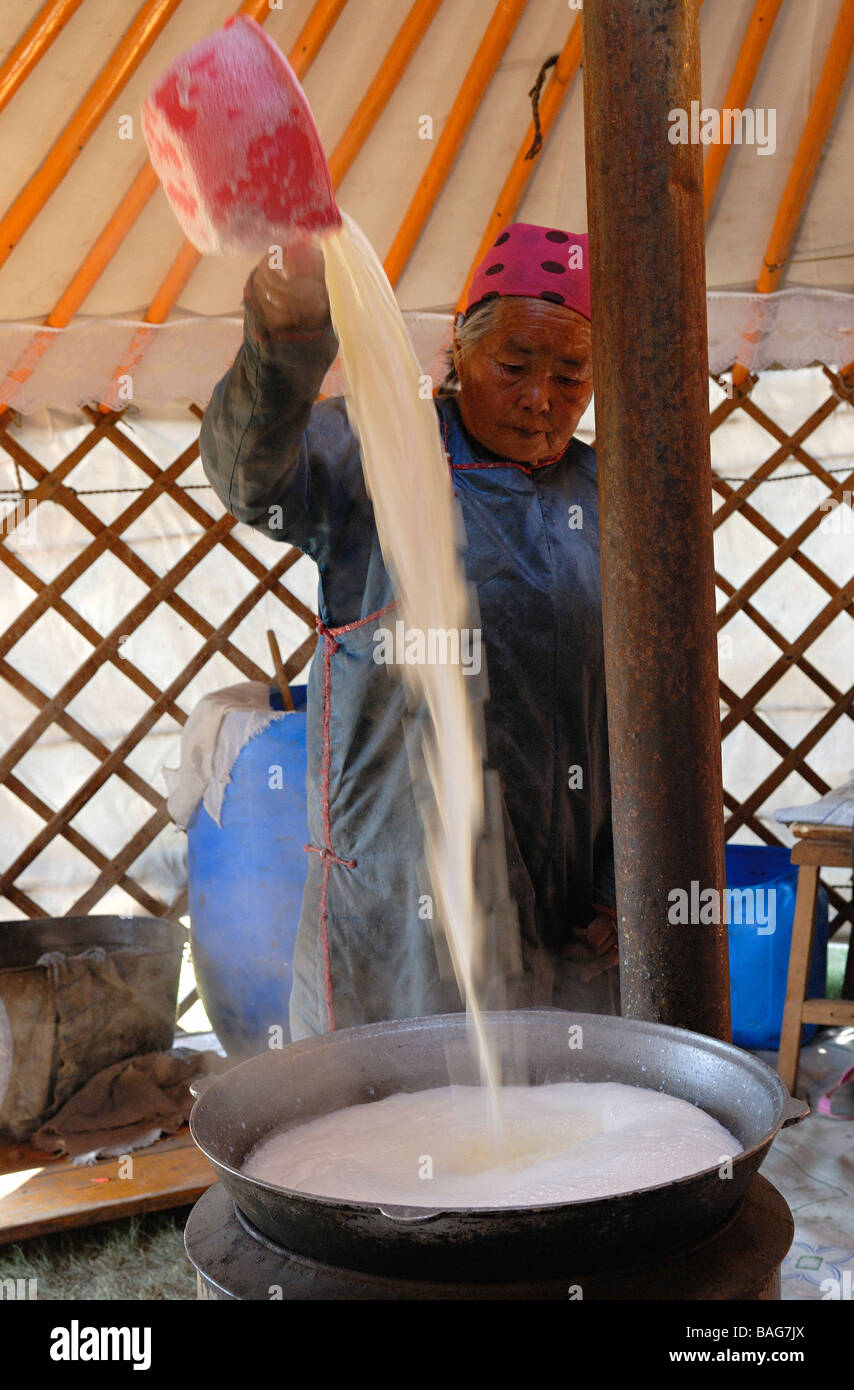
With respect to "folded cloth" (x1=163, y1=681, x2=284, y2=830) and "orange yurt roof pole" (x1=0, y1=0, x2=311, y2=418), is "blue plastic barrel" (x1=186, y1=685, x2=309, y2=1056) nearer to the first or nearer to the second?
"folded cloth" (x1=163, y1=681, x2=284, y2=830)

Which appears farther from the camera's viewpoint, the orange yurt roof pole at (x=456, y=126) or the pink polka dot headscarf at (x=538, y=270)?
the orange yurt roof pole at (x=456, y=126)

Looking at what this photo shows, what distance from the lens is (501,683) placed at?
41.7 inches

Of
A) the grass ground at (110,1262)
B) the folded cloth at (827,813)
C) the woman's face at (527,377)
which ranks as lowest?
the grass ground at (110,1262)

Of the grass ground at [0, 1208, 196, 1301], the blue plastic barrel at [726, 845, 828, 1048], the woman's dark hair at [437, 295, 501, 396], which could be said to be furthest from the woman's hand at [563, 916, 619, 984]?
the blue plastic barrel at [726, 845, 828, 1048]

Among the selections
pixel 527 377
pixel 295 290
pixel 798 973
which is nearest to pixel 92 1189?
pixel 798 973

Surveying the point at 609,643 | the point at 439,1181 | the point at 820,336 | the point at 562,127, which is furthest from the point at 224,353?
the point at 439,1181

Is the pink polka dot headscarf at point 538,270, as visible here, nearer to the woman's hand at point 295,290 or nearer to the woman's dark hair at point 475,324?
the woman's dark hair at point 475,324

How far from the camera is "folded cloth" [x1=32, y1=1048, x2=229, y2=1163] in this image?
1877 mm

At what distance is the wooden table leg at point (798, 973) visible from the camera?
82.8 inches

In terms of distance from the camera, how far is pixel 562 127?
2146 millimetres

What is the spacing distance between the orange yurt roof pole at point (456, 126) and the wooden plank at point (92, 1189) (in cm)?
170

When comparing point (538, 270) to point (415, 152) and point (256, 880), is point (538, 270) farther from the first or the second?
Answer: point (256, 880)

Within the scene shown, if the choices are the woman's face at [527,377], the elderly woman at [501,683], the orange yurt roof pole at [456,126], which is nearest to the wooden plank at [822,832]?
the elderly woman at [501,683]

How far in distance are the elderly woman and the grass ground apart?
763 mm
